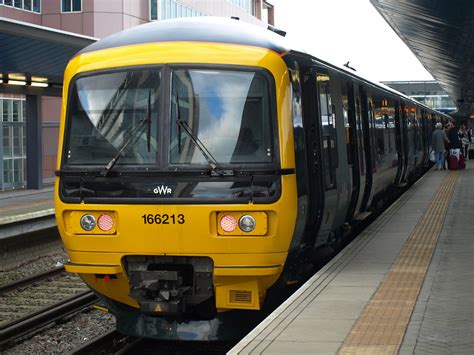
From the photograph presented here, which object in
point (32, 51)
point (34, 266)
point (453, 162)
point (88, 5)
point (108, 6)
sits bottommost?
point (34, 266)

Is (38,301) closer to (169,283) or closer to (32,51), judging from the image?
(169,283)

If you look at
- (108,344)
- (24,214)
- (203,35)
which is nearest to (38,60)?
(24,214)

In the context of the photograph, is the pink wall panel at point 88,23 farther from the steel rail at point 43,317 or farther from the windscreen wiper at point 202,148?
the windscreen wiper at point 202,148

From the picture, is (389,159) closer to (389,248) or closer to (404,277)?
(389,248)

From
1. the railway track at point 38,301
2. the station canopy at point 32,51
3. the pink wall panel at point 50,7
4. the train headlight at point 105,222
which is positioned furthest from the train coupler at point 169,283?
the pink wall panel at point 50,7

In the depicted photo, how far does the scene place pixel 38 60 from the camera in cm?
1839

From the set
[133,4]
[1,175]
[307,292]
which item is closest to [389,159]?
[307,292]

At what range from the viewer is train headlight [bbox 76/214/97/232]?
703 cm

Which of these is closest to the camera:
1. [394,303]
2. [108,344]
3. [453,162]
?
[394,303]

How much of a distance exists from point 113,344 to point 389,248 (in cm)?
389

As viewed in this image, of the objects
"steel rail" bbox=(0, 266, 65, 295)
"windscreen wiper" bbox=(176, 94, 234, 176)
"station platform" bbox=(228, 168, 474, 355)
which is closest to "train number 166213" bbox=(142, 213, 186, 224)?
"windscreen wiper" bbox=(176, 94, 234, 176)

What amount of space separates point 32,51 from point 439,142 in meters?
14.9

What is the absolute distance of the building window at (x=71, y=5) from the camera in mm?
44531

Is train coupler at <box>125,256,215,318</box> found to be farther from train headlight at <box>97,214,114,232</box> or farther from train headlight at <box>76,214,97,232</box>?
train headlight at <box>76,214,97,232</box>
